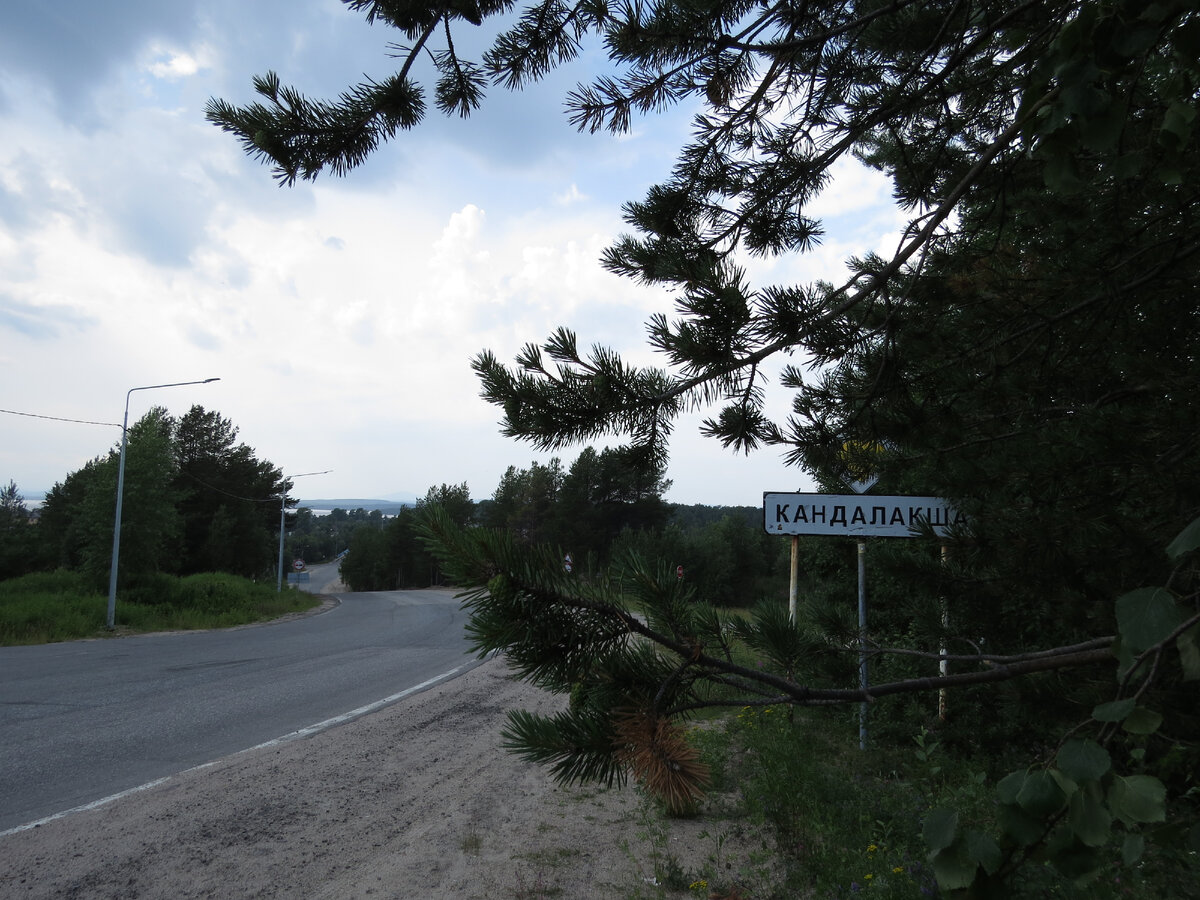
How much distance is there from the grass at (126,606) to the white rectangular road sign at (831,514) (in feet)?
51.9

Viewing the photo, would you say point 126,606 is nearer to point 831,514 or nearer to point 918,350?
point 831,514

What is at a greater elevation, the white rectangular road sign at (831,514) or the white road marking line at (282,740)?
the white rectangular road sign at (831,514)

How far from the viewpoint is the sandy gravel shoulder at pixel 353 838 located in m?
3.28

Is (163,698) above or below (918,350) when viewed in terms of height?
below

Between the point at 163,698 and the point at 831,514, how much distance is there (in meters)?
7.91

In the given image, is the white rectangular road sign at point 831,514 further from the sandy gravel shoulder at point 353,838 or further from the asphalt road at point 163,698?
the asphalt road at point 163,698

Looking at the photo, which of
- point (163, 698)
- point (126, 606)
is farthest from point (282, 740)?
point (126, 606)

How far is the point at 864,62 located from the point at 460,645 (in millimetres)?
13931

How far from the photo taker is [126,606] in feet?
63.9

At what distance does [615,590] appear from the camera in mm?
1335

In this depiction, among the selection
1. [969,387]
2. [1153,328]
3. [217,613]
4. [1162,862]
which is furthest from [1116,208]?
[217,613]

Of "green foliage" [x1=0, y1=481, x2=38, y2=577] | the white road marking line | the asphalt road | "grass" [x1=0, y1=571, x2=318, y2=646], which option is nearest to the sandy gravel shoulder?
the white road marking line

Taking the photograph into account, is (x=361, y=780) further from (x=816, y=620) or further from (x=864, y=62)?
(x=864, y=62)

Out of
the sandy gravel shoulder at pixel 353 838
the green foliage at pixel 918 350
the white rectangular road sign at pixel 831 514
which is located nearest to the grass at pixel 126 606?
the sandy gravel shoulder at pixel 353 838
